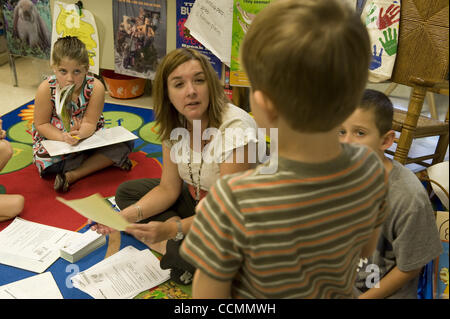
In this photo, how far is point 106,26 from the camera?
301cm

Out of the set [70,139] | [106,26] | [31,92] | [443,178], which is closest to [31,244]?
[70,139]

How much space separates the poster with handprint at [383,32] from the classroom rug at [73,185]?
1222 millimetres

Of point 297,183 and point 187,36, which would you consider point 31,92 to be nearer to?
point 187,36

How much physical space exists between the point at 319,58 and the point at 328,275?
13.8 inches

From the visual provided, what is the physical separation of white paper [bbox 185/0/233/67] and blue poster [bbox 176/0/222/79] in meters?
0.09

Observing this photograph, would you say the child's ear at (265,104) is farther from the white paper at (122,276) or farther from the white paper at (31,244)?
the white paper at (31,244)

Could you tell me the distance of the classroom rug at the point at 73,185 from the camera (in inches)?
59.3

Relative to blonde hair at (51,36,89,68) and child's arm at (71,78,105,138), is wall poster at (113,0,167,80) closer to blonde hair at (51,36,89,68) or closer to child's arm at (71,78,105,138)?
Result: child's arm at (71,78,105,138)

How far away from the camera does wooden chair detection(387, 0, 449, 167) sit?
1729 mm

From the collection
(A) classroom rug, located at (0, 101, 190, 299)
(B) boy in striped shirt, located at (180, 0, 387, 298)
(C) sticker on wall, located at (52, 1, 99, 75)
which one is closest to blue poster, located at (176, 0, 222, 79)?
(A) classroom rug, located at (0, 101, 190, 299)

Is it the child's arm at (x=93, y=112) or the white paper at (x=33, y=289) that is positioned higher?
the child's arm at (x=93, y=112)

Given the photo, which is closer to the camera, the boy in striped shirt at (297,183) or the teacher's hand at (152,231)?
the boy in striped shirt at (297,183)

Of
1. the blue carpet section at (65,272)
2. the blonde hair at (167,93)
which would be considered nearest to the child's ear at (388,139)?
the blonde hair at (167,93)
